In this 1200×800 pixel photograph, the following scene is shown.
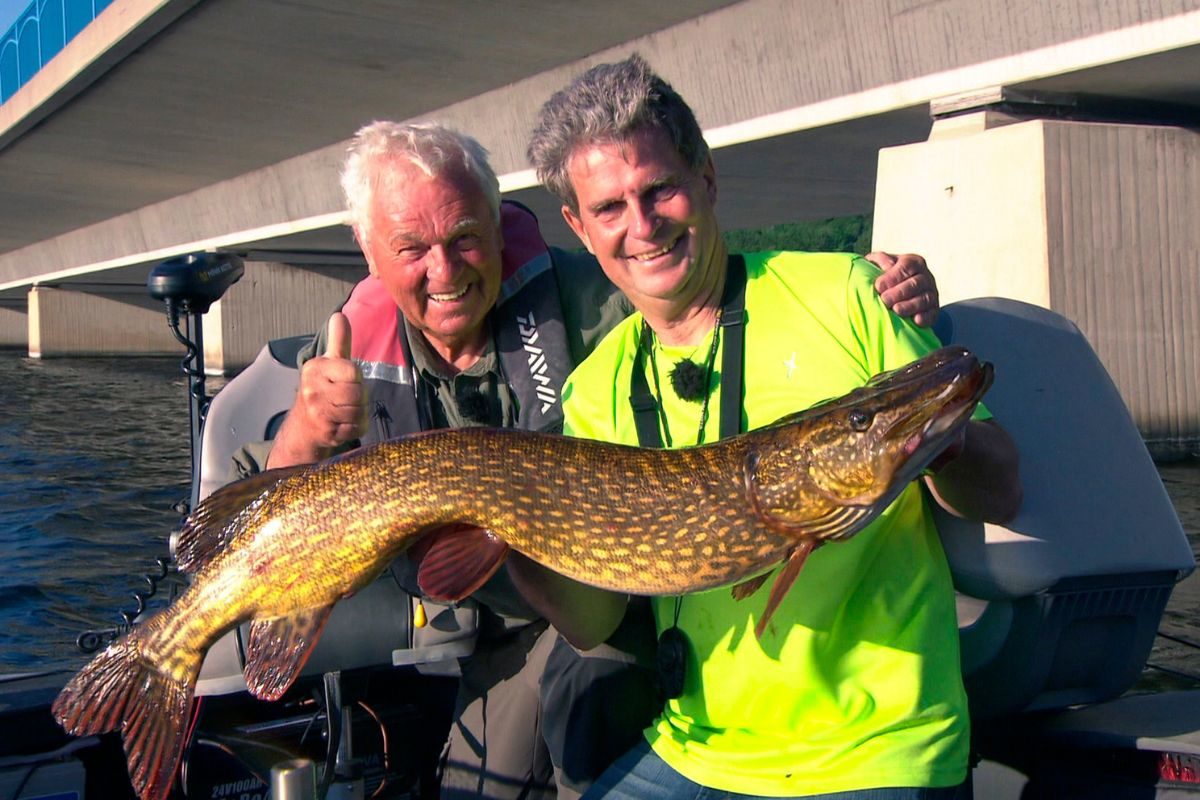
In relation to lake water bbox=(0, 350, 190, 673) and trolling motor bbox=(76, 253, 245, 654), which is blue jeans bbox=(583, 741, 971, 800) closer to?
trolling motor bbox=(76, 253, 245, 654)

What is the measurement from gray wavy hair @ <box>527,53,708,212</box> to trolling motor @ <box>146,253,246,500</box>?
2.34m

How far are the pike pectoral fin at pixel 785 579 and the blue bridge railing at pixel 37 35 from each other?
17.8 m

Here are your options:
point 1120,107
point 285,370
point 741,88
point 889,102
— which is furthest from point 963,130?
point 285,370

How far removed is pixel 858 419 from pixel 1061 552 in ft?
3.34

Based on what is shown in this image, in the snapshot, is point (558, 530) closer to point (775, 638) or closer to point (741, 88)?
point (775, 638)

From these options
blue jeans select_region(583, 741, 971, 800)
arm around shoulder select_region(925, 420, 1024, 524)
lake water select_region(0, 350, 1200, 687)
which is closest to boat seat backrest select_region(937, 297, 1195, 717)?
arm around shoulder select_region(925, 420, 1024, 524)

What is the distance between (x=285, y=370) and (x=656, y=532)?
2416mm

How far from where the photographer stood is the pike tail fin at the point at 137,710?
2.73 meters

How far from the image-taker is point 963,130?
12.7 m

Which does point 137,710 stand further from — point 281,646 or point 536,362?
point 536,362

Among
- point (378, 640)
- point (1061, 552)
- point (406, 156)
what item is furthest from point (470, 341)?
point (1061, 552)

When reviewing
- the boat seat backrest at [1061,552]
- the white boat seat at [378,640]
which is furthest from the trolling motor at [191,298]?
the boat seat backrest at [1061,552]

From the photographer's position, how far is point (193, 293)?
4.74 metres

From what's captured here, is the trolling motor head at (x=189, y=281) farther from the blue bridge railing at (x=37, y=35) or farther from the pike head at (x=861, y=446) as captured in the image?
the blue bridge railing at (x=37, y=35)
